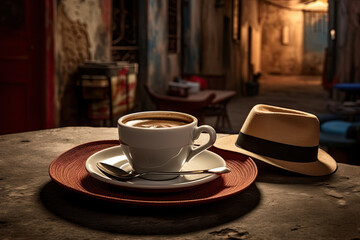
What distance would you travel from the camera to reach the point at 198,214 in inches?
31.2

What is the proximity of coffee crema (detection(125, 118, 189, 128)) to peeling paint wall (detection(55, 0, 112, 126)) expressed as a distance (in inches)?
119

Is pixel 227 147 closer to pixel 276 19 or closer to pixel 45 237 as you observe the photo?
pixel 45 237

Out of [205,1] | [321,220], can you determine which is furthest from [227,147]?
[205,1]

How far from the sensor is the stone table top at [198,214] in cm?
72

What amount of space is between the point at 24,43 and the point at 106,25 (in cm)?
107

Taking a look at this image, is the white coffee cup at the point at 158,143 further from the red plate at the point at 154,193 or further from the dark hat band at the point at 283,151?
the dark hat band at the point at 283,151

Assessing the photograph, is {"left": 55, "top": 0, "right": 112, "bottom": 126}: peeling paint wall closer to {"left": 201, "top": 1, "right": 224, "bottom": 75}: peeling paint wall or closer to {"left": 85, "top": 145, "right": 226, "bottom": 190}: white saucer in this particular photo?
{"left": 85, "top": 145, "right": 226, "bottom": 190}: white saucer

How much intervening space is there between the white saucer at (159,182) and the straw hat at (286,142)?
0.14 m

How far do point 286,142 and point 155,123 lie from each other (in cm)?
35

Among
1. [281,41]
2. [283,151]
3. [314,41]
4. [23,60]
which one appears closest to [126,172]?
[283,151]

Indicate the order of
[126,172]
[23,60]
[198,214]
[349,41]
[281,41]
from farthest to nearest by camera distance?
Answer: [281,41], [349,41], [23,60], [126,172], [198,214]

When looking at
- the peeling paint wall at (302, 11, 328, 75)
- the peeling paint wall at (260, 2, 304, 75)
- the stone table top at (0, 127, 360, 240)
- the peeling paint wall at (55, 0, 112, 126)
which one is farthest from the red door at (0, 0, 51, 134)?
the peeling paint wall at (302, 11, 328, 75)

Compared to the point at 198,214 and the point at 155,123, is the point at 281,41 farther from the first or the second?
the point at 198,214

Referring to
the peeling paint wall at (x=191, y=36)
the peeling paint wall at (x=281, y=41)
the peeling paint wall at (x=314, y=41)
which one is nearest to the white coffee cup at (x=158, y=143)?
the peeling paint wall at (x=191, y=36)
